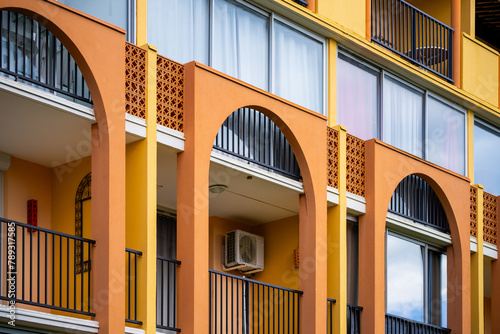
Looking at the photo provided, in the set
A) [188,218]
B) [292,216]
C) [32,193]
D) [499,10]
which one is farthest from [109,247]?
[499,10]

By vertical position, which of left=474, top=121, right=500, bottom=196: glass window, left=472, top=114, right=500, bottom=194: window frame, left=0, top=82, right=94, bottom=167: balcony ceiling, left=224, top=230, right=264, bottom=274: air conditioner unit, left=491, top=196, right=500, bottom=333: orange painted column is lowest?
left=491, top=196, right=500, bottom=333: orange painted column

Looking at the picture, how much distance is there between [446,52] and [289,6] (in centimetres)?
506

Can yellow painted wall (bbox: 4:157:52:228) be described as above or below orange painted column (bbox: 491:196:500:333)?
above

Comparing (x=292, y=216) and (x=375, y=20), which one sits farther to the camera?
(x=375, y=20)

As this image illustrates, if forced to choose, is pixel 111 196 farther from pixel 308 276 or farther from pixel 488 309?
pixel 488 309

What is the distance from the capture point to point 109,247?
12.6 meters

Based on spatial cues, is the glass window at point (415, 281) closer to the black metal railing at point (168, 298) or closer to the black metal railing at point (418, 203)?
the black metal railing at point (418, 203)

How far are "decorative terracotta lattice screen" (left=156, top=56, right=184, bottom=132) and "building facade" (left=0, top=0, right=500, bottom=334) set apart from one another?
0.03 meters

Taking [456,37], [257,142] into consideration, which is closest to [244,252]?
[257,142]

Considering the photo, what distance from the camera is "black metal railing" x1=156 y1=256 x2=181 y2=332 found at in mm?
13578

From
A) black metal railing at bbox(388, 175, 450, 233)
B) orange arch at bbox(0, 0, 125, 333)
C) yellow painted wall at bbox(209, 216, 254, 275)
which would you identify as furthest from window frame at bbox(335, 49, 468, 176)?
orange arch at bbox(0, 0, 125, 333)

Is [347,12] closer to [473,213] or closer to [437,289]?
[473,213]

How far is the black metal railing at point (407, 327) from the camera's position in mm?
17391

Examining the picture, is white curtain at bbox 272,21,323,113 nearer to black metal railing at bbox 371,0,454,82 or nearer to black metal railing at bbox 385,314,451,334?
black metal railing at bbox 371,0,454,82
